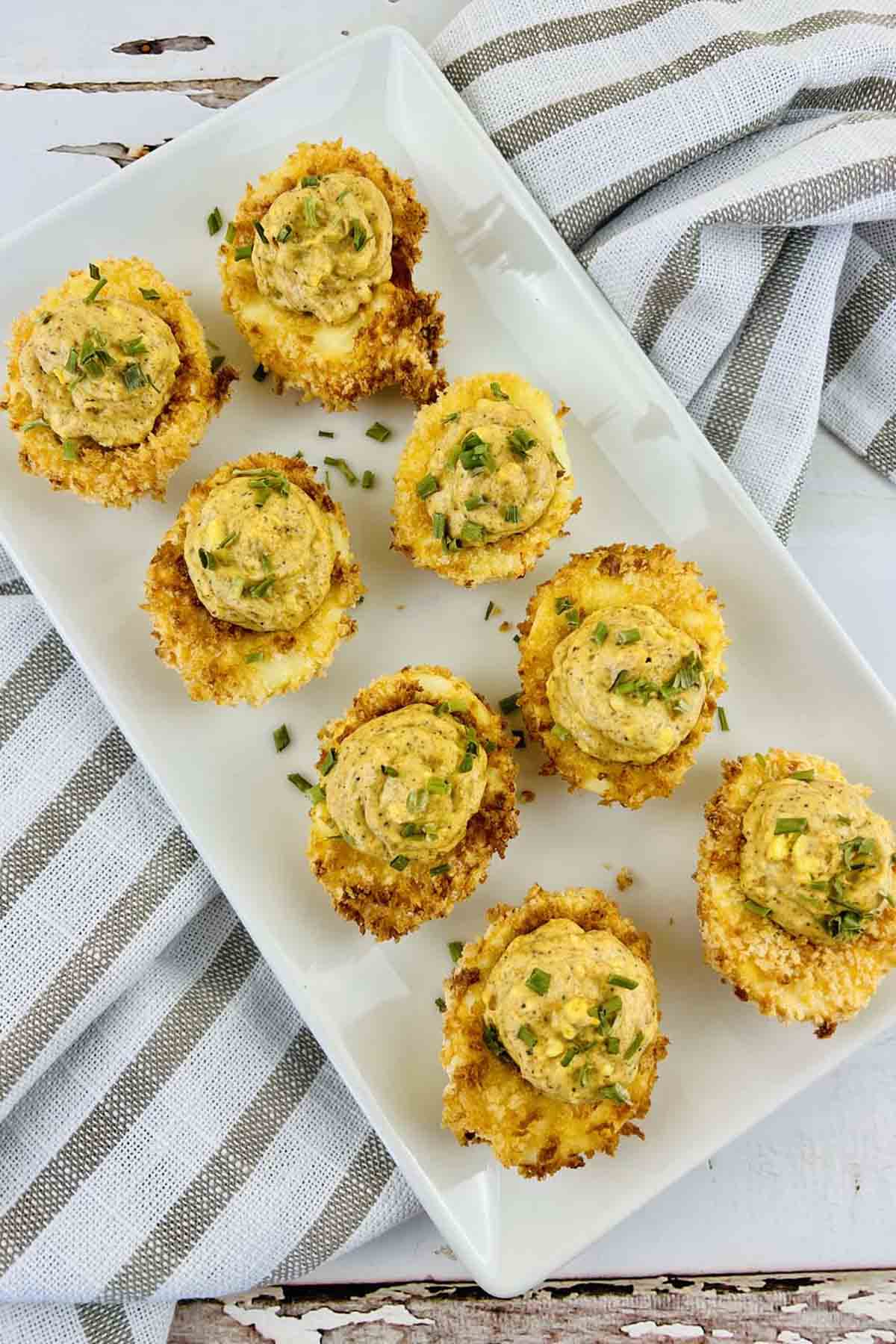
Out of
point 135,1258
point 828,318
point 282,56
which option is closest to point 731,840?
point 828,318

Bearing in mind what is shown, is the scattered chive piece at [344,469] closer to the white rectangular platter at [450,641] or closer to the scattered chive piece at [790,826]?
the white rectangular platter at [450,641]

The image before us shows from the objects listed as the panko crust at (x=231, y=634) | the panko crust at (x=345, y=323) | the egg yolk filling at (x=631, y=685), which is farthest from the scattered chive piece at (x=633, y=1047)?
the panko crust at (x=345, y=323)

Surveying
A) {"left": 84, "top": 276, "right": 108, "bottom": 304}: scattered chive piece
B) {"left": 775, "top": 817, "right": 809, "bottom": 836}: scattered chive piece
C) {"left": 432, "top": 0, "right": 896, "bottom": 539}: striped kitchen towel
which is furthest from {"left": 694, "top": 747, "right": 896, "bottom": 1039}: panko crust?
{"left": 84, "top": 276, "right": 108, "bottom": 304}: scattered chive piece

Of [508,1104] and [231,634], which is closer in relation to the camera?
[508,1104]

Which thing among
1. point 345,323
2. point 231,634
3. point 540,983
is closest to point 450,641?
point 231,634

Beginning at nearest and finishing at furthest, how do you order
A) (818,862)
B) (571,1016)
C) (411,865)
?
(571,1016), (818,862), (411,865)

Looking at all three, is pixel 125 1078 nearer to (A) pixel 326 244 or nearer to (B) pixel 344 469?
(B) pixel 344 469
